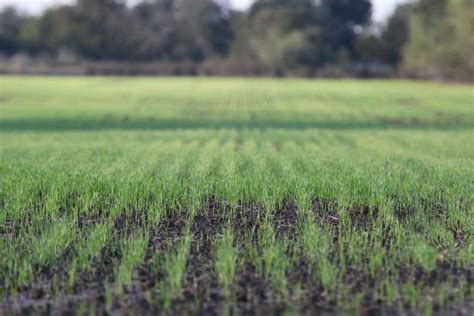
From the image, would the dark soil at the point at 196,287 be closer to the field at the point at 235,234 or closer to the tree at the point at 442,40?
the field at the point at 235,234

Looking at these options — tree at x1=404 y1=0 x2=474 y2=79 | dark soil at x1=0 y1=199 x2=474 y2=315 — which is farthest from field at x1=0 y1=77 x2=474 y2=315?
tree at x1=404 y1=0 x2=474 y2=79

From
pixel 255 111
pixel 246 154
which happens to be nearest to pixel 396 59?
pixel 255 111

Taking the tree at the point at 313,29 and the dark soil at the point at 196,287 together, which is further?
the tree at the point at 313,29

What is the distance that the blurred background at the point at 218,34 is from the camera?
7900 cm

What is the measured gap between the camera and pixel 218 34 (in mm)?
88562

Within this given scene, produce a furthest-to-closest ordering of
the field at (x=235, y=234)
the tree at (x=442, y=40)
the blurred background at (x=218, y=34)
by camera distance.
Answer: the blurred background at (x=218, y=34) < the tree at (x=442, y=40) < the field at (x=235, y=234)

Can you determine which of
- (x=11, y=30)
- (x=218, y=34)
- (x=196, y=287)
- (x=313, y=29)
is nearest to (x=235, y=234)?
(x=196, y=287)

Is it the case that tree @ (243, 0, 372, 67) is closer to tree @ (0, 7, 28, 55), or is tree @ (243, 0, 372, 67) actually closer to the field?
tree @ (0, 7, 28, 55)

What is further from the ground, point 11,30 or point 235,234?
point 11,30

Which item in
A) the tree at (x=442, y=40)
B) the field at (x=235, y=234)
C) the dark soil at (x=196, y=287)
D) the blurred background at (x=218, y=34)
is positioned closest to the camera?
the dark soil at (x=196, y=287)

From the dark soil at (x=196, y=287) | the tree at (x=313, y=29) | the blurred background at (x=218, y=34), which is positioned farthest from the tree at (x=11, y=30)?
the dark soil at (x=196, y=287)

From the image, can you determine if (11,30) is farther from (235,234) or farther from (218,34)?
(235,234)

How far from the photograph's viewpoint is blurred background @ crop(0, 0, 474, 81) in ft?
259

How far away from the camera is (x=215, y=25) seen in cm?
8894
